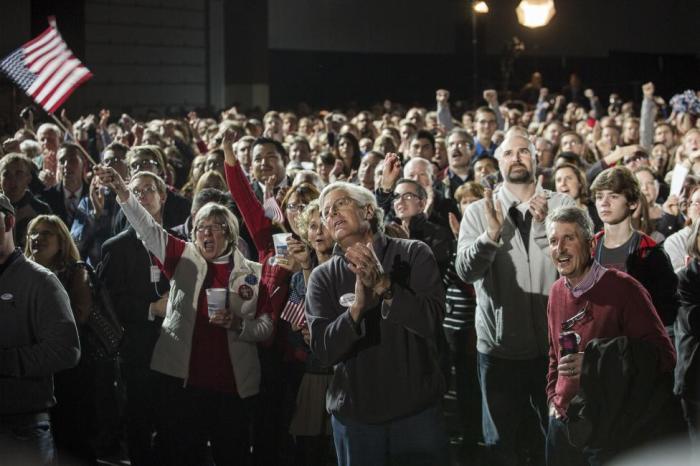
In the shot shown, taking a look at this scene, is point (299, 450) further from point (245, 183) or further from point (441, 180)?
point (441, 180)

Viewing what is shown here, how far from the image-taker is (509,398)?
593cm

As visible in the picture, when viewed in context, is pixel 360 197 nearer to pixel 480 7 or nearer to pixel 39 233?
pixel 39 233

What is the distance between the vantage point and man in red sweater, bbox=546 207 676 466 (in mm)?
4684

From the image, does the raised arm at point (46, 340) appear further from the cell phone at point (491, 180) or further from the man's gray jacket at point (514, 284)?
the cell phone at point (491, 180)

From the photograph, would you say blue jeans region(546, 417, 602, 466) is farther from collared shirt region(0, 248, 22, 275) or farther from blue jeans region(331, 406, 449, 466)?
collared shirt region(0, 248, 22, 275)

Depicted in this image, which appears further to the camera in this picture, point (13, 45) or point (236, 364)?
point (13, 45)

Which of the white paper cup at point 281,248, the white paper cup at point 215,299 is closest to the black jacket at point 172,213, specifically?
the white paper cup at point 281,248

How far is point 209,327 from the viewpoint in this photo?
227 inches

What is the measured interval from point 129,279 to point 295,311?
4.41 ft

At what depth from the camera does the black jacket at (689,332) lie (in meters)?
5.75

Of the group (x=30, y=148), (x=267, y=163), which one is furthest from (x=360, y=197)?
(x=30, y=148)

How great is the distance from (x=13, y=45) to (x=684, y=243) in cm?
2080

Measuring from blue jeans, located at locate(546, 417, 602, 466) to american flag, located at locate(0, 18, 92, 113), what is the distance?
5.93 meters

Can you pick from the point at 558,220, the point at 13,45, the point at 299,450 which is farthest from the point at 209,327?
the point at 13,45
